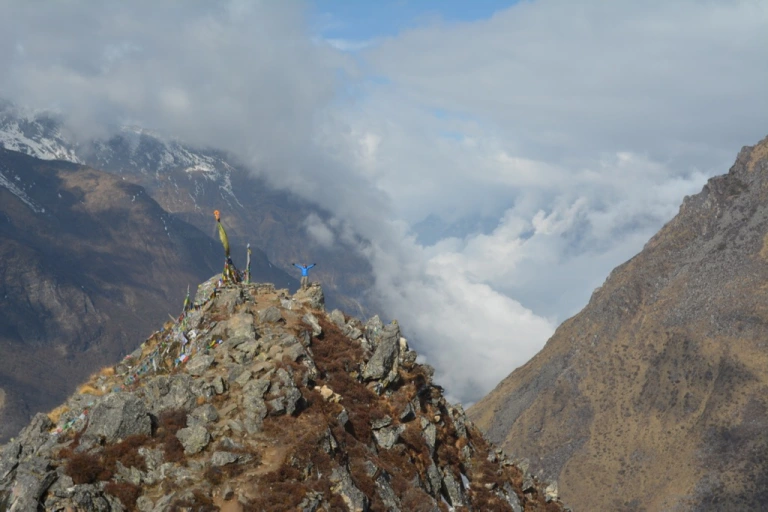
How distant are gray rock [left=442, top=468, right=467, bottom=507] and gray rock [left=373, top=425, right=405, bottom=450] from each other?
4.33 meters

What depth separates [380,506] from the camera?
37188 mm

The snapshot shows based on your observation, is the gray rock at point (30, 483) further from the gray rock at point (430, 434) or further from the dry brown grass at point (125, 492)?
the gray rock at point (430, 434)

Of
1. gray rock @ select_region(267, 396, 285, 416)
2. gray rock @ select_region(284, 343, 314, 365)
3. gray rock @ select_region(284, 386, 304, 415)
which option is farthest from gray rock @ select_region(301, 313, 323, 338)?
gray rock @ select_region(267, 396, 285, 416)

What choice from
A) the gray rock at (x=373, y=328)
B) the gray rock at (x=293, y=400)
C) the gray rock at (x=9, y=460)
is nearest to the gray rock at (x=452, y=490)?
the gray rock at (x=293, y=400)

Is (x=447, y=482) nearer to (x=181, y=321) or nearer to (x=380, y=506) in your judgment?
(x=380, y=506)

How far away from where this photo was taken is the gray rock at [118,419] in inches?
1465

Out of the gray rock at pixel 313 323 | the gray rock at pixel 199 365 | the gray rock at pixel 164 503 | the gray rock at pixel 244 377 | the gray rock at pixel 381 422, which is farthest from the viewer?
the gray rock at pixel 313 323

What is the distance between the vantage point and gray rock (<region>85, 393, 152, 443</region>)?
A: 37.2 meters

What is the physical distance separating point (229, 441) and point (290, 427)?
9.96 ft

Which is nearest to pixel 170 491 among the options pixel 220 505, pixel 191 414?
pixel 220 505

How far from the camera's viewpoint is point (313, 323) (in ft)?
163

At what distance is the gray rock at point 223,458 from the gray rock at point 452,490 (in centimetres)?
1376

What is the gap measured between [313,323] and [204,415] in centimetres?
1223

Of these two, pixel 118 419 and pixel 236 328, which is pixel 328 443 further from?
pixel 236 328
